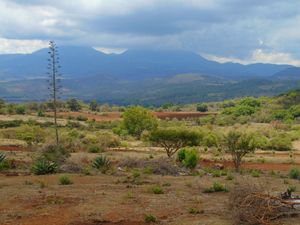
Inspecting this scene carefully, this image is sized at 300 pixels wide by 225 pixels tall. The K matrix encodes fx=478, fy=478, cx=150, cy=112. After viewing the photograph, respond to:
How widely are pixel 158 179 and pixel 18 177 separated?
672 centimetres

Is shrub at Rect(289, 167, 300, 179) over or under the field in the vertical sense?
under

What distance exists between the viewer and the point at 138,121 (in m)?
60.7

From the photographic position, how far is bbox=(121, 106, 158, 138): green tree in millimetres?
60312

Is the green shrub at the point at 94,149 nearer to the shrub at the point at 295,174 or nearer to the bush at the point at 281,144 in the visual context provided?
the bush at the point at 281,144

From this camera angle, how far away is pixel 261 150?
160 ft

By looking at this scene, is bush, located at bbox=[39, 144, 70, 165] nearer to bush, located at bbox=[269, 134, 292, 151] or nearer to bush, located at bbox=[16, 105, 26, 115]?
bush, located at bbox=[269, 134, 292, 151]

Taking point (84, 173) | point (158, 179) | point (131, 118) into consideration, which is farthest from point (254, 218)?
point (131, 118)

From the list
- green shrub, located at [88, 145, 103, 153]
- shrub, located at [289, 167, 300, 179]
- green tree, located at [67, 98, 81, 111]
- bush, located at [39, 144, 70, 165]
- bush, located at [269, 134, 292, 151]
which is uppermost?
green tree, located at [67, 98, 81, 111]

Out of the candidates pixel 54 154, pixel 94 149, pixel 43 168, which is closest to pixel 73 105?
pixel 94 149

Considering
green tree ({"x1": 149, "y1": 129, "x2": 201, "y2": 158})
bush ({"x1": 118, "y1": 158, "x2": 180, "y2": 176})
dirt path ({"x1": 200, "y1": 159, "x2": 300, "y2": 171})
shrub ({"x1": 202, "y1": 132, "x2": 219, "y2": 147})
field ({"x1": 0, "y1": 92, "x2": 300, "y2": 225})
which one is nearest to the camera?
field ({"x1": 0, "y1": 92, "x2": 300, "y2": 225})

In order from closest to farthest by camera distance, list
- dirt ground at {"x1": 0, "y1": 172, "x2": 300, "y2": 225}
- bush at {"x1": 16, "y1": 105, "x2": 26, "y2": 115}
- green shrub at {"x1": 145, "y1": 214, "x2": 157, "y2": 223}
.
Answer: green shrub at {"x1": 145, "y1": 214, "x2": 157, "y2": 223}, dirt ground at {"x1": 0, "y1": 172, "x2": 300, "y2": 225}, bush at {"x1": 16, "y1": 105, "x2": 26, "y2": 115}

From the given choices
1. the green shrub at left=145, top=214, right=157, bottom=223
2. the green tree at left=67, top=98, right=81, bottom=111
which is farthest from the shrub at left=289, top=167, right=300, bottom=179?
the green tree at left=67, top=98, right=81, bottom=111

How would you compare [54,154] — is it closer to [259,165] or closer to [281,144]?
[259,165]

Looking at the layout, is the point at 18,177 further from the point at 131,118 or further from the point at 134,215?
the point at 131,118
